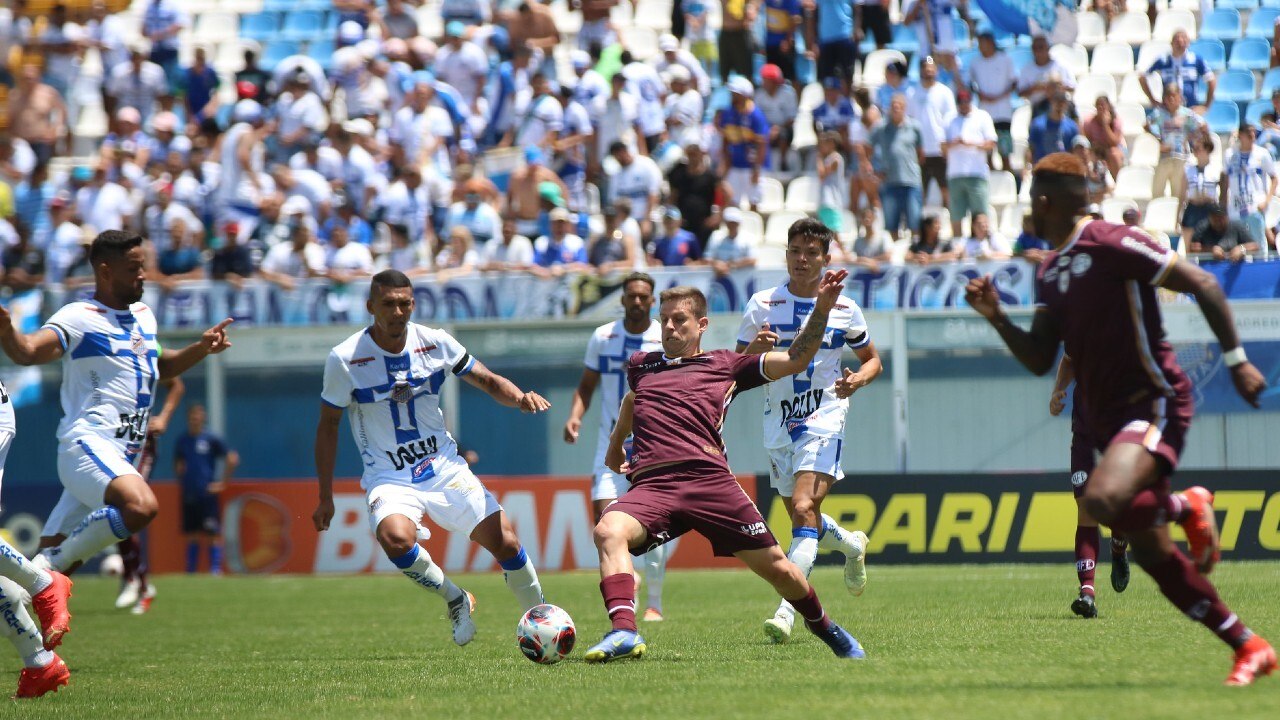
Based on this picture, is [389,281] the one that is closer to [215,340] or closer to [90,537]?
[215,340]

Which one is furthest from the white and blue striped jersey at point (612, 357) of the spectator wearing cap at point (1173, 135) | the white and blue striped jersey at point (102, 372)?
the spectator wearing cap at point (1173, 135)

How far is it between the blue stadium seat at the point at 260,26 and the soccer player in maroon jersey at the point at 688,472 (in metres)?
22.0

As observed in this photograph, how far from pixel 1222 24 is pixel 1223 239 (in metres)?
4.59

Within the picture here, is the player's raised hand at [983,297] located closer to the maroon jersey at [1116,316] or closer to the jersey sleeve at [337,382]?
the maroon jersey at [1116,316]

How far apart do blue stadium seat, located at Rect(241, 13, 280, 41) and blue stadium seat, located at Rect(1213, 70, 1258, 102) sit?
16556 millimetres

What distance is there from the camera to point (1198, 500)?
23.9ft

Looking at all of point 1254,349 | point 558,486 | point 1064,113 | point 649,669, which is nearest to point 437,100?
point 558,486

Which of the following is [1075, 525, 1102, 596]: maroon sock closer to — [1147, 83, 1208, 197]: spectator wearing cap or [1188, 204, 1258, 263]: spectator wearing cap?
[1188, 204, 1258, 263]: spectator wearing cap

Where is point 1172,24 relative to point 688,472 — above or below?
above

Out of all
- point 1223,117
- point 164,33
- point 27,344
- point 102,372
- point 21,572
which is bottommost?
point 21,572

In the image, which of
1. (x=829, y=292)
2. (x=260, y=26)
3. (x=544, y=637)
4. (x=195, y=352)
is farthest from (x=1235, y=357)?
(x=260, y=26)

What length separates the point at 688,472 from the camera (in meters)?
8.43

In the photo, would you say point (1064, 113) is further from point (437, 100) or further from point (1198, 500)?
point (1198, 500)

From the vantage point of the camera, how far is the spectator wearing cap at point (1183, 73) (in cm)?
1909
